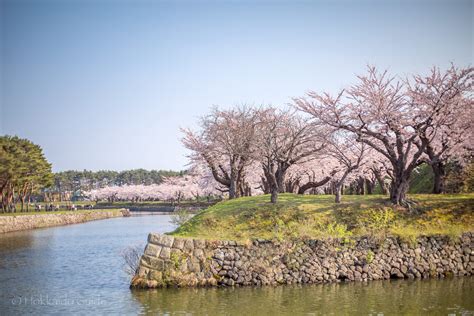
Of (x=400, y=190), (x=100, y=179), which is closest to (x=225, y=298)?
(x=400, y=190)

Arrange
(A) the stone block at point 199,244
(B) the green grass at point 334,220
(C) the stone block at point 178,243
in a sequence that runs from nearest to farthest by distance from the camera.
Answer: (C) the stone block at point 178,243
(A) the stone block at point 199,244
(B) the green grass at point 334,220

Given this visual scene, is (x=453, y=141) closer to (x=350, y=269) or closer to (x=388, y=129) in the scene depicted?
(x=388, y=129)

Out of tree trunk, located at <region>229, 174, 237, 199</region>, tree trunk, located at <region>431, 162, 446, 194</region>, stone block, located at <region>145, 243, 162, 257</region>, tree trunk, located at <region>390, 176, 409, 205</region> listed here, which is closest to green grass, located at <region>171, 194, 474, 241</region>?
tree trunk, located at <region>390, 176, 409, 205</region>

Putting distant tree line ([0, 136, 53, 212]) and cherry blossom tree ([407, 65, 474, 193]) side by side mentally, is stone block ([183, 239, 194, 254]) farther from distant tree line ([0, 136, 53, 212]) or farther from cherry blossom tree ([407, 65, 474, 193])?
distant tree line ([0, 136, 53, 212])

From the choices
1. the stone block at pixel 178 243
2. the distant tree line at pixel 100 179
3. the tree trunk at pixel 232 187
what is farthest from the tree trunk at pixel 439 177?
the distant tree line at pixel 100 179

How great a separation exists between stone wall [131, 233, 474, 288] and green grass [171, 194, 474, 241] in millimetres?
641

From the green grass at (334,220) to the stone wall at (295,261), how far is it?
0.64 meters

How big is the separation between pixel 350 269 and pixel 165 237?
360 inches

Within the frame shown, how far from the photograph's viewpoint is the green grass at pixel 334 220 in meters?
24.2

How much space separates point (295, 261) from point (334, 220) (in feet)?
13.1

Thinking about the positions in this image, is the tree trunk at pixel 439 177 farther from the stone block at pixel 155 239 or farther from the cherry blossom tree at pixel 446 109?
the stone block at pixel 155 239

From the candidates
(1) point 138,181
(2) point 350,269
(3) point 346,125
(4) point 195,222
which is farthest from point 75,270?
(1) point 138,181

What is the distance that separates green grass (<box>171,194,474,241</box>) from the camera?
79.3 feet

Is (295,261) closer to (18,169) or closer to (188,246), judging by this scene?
(188,246)
